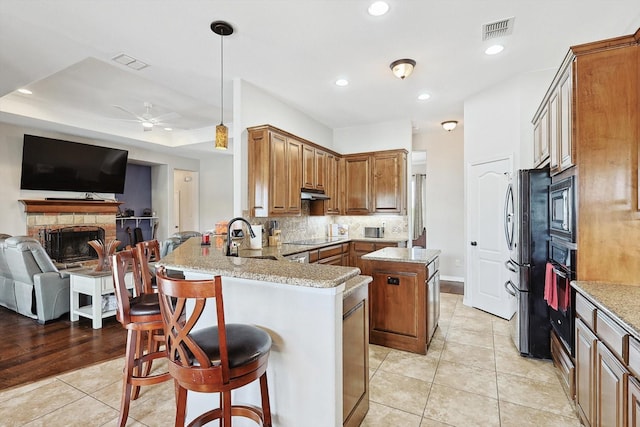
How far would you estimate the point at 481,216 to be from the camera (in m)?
4.41

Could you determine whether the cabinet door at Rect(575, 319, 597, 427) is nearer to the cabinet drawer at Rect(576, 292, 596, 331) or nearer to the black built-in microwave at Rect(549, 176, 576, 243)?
the cabinet drawer at Rect(576, 292, 596, 331)

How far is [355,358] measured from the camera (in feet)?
→ 6.10

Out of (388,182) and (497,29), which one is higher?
(497,29)

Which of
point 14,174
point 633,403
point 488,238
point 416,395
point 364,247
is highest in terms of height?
point 14,174

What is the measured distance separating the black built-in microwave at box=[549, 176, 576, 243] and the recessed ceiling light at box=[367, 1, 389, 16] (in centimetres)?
188

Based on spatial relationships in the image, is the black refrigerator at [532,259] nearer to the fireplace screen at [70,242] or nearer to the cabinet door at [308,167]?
the cabinet door at [308,167]

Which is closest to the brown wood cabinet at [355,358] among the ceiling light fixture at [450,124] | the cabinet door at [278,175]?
the cabinet door at [278,175]

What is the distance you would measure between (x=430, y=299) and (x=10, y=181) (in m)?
7.25

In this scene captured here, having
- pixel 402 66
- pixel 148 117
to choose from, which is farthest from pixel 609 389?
pixel 148 117

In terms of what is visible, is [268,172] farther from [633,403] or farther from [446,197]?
[446,197]

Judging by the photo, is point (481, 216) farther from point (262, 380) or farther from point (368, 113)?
point (262, 380)

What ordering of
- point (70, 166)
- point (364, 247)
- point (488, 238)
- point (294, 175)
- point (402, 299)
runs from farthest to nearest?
point (70, 166) < point (364, 247) < point (294, 175) < point (488, 238) < point (402, 299)

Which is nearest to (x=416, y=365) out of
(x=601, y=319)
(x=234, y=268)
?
(x=601, y=319)

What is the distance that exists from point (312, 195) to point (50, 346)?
11.8 ft
